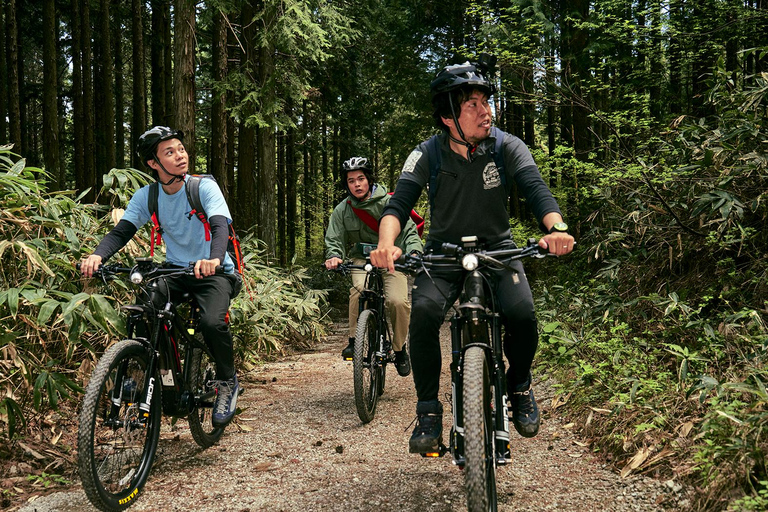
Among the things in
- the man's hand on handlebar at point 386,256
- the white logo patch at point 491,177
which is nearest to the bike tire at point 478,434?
the man's hand on handlebar at point 386,256

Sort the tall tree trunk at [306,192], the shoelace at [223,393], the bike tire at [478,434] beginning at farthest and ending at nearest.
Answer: the tall tree trunk at [306,192], the shoelace at [223,393], the bike tire at [478,434]

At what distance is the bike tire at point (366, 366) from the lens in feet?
17.2

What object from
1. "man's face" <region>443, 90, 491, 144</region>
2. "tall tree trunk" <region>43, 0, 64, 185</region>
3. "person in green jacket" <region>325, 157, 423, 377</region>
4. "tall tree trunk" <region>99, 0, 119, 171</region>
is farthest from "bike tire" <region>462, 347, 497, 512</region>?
"tall tree trunk" <region>99, 0, 119, 171</region>

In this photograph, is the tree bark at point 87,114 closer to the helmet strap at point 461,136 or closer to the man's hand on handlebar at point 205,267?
the man's hand on handlebar at point 205,267

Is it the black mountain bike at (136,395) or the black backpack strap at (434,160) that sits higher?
the black backpack strap at (434,160)

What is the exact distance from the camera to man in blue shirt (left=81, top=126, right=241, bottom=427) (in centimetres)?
415

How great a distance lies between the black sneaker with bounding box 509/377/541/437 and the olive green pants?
2.59 m

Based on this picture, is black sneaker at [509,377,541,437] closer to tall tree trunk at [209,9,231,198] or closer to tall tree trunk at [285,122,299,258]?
tall tree trunk at [209,9,231,198]

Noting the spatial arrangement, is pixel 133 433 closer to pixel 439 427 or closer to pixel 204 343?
pixel 204 343

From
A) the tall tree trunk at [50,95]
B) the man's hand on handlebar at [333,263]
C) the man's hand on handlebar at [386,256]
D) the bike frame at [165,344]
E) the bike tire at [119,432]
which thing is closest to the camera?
the man's hand on handlebar at [386,256]

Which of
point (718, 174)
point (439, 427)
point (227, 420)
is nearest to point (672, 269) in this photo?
point (718, 174)

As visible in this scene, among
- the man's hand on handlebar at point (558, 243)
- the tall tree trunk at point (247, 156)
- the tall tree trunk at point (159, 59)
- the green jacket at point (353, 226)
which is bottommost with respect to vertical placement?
the man's hand on handlebar at point (558, 243)

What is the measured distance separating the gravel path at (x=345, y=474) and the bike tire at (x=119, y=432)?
0.69 ft

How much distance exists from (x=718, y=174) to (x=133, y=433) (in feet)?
19.2
